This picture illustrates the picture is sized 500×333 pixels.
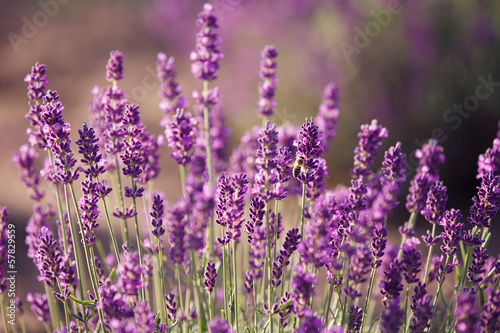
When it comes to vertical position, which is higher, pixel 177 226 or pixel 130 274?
pixel 177 226

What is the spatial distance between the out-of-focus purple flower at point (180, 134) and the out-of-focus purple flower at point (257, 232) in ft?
1.76

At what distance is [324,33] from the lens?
6047 millimetres

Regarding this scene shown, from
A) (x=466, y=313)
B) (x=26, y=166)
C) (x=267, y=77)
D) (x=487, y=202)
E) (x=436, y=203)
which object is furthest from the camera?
(x=267, y=77)

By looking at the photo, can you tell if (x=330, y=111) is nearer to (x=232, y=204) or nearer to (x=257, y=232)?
(x=257, y=232)

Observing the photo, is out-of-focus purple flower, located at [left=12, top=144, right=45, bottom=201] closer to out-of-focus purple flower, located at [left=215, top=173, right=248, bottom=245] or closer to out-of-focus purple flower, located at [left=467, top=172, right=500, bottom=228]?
out-of-focus purple flower, located at [left=215, top=173, right=248, bottom=245]

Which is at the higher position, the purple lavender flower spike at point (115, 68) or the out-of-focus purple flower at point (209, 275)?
the purple lavender flower spike at point (115, 68)

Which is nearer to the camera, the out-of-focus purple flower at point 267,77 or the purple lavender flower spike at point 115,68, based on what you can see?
the purple lavender flower spike at point 115,68

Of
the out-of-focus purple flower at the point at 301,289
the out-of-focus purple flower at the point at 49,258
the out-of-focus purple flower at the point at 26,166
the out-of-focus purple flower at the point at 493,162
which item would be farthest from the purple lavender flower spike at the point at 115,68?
the out-of-focus purple flower at the point at 493,162

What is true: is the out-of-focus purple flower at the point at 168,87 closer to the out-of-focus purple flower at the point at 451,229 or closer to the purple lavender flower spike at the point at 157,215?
the purple lavender flower spike at the point at 157,215

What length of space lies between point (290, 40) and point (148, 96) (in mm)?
3907

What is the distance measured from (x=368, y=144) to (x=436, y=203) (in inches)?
17.4

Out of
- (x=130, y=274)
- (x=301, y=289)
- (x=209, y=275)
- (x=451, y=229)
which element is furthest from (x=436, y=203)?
(x=130, y=274)

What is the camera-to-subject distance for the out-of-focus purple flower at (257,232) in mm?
1939

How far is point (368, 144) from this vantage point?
239cm
